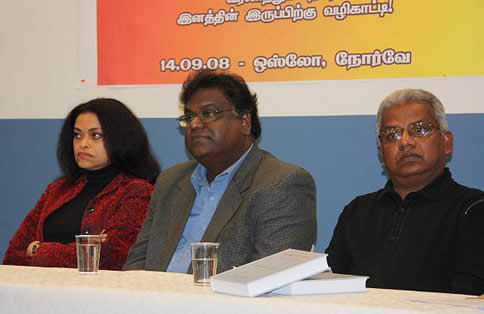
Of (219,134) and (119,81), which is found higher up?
(119,81)

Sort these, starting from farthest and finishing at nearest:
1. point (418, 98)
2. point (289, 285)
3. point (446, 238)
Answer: point (418, 98) → point (446, 238) → point (289, 285)

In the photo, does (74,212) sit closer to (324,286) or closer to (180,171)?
(180,171)

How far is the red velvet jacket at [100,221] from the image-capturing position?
3578 mm

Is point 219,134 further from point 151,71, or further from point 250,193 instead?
point 151,71

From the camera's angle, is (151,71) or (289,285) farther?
(151,71)

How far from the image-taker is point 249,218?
2.98 m

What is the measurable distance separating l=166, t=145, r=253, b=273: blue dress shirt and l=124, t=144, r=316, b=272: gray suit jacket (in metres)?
0.04

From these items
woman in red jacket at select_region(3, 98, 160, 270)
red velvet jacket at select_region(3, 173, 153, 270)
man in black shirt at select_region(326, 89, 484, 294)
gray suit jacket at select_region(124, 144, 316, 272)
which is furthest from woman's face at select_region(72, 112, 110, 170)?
man in black shirt at select_region(326, 89, 484, 294)

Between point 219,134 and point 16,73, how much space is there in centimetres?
195

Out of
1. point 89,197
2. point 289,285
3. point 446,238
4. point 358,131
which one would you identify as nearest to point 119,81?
point 89,197

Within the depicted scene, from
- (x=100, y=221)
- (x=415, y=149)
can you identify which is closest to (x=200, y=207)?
(x=100, y=221)

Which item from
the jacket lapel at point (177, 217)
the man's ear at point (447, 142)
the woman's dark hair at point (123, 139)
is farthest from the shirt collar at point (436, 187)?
the woman's dark hair at point (123, 139)

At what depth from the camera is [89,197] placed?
3928 millimetres

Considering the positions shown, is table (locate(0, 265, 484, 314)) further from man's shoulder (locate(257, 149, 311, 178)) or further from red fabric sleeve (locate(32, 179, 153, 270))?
red fabric sleeve (locate(32, 179, 153, 270))
